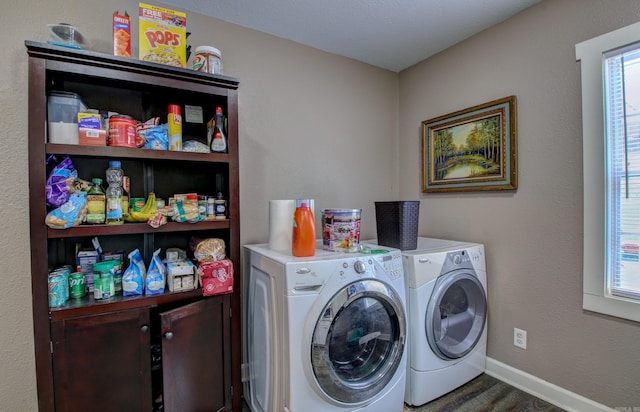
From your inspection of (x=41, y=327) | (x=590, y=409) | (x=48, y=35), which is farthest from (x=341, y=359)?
(x=48, y=35)

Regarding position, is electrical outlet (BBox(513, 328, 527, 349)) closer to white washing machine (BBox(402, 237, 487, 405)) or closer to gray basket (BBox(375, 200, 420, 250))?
white washing machine (BBox(402, 237, 487, 405))

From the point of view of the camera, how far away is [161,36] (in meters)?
1.38

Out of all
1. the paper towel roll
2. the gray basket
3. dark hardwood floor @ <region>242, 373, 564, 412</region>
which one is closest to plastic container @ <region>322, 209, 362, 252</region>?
the paper towel roll

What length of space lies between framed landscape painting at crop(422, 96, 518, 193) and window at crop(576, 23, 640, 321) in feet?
1.28

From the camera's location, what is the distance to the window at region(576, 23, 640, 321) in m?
1.44

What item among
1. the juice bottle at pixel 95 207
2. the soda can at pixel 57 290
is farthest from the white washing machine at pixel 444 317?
the soda can at pixel 57 290

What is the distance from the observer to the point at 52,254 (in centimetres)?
137

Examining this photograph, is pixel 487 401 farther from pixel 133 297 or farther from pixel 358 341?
pixel 133 297

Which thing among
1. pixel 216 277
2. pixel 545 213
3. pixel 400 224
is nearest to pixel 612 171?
pixel 545 213

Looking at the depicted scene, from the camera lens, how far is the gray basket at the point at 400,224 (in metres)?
1.81

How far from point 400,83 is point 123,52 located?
88.7 inches

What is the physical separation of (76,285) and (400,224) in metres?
1.72

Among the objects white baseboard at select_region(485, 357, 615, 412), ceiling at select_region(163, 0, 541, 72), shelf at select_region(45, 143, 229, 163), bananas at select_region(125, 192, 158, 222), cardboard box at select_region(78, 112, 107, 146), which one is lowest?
white baseboard at select_region(485, 357, 615, 412)

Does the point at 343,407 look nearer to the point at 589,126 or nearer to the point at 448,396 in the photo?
the point at 448,396
